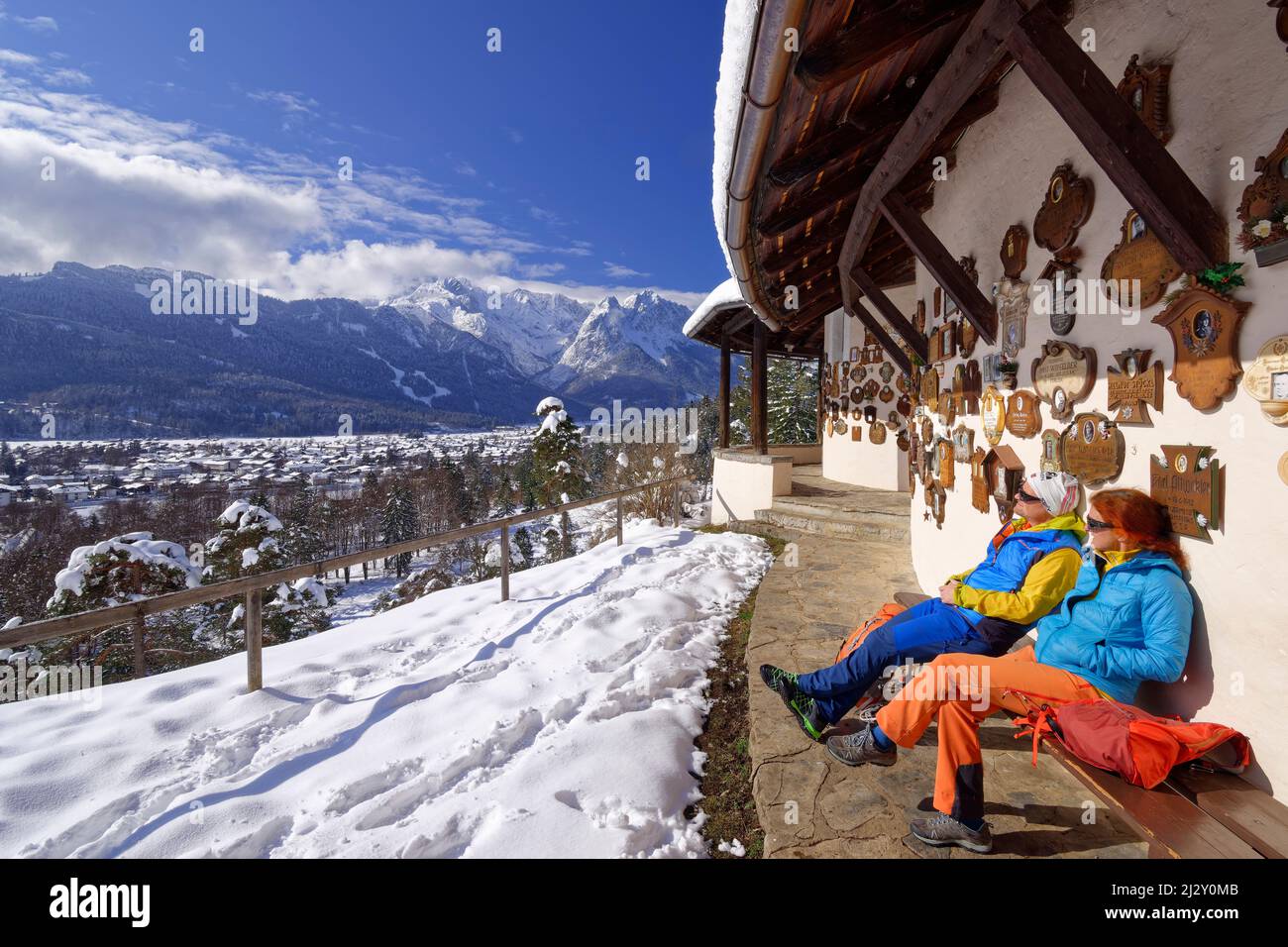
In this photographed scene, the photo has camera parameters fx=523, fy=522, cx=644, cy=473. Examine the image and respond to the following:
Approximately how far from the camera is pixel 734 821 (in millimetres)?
2186

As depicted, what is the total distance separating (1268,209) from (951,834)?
7.51 ft

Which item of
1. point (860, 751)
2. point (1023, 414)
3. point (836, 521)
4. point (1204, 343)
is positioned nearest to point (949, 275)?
point (1023, 414)

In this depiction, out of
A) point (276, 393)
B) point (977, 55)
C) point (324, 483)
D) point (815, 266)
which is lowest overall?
point (324, 483)

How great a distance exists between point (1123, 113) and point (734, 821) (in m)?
3.11

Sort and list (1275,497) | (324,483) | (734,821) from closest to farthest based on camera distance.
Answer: (1275,497) → (734,821) → (324,483)

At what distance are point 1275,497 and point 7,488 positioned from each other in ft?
272

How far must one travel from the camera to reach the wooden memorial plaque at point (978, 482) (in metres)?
3.51

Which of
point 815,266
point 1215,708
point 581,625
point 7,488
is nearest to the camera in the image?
point 1215,708

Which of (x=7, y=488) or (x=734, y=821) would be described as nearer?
(x=734, y=821)

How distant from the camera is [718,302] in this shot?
9.23 meters

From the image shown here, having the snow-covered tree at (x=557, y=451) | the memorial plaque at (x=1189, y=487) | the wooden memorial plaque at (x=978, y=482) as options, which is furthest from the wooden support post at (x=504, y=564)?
the snow-covered tree at (x=557, y=451)

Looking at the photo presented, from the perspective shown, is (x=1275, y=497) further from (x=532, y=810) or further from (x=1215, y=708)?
(x=532, y=810)
